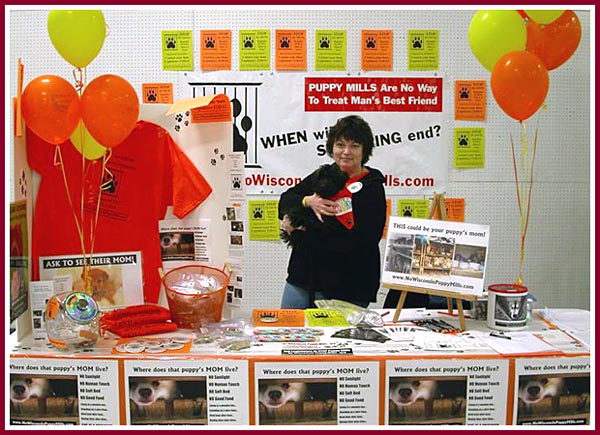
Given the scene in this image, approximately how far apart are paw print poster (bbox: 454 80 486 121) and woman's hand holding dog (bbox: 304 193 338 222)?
1268 mm

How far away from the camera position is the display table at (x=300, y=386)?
2.17 metres

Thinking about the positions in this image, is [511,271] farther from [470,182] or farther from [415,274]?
[415,274]

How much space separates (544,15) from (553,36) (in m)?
0.12

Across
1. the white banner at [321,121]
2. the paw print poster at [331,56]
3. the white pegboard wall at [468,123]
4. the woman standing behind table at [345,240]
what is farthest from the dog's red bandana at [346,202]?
the paw print poster at [331,56]

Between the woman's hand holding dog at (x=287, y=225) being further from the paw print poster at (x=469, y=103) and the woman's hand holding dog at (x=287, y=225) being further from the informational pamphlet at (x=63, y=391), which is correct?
the informational pamphlet at (x=63, y=391)

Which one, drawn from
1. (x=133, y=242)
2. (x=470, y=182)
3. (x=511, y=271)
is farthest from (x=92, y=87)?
(x=511, y=271)

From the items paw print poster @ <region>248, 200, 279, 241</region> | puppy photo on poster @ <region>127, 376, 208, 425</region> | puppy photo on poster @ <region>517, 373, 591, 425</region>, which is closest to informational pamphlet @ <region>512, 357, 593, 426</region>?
puppy photo on poster @ <region>517, 373, 591, 425</region>

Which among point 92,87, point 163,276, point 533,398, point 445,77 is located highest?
point 445,77

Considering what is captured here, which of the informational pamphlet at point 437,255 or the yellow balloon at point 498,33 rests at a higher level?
the yellow balloon at point 498,33

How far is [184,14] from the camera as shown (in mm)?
4207

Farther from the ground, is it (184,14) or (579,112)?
(184,14)

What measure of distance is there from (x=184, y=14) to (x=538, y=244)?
2738 millimetres

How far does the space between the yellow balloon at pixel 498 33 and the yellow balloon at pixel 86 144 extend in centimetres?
157

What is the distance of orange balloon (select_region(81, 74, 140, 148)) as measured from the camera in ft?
7.73
